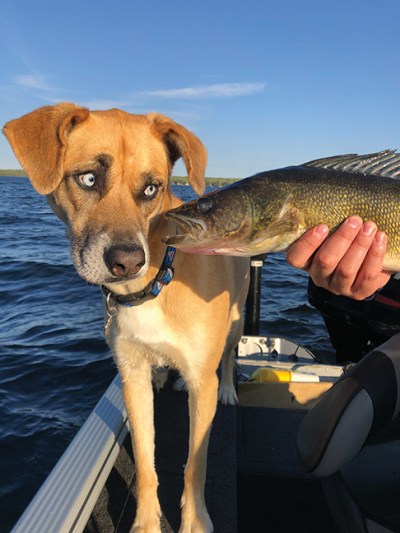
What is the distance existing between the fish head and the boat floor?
2.01 meters

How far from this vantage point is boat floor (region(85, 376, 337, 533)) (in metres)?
3.04

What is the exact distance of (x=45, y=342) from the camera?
859cm

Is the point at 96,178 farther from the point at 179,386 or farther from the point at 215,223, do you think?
the point at 179,386

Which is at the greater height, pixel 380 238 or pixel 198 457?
pixel 380 238

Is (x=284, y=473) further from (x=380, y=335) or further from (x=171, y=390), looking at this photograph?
(x=380, y=335)

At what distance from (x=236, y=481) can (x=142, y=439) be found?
0.92m

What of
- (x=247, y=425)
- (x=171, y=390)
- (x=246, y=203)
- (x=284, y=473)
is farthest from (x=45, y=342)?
(x=246, y=203)

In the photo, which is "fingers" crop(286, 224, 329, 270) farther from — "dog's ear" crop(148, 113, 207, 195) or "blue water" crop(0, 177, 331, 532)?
"blue water" crop(0, 177, 331, 532)

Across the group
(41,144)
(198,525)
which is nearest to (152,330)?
(198,525)

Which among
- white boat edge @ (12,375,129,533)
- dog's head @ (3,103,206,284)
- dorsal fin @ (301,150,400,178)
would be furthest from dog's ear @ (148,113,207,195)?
white boat edge @ (12,375,129,533)

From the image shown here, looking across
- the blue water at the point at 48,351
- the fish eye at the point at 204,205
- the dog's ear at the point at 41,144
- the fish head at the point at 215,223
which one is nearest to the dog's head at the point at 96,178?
the dog's ear at the point at 41,144

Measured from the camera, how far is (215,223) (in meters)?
2.39

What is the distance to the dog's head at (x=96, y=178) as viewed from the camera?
8.23 ft

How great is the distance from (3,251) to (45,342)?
9242mm
